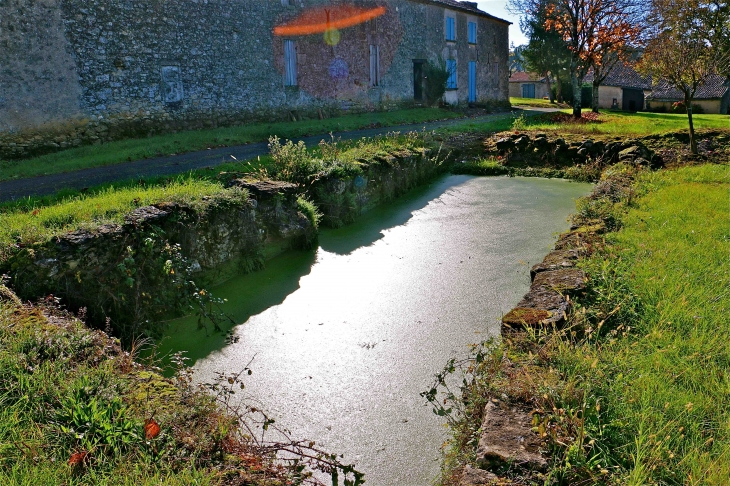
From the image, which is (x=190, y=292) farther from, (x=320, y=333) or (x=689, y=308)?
(x=689, y=308)

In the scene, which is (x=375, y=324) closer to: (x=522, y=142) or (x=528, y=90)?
(x=522, y=142)

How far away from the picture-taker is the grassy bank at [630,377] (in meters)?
2.71

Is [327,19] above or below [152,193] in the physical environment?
above

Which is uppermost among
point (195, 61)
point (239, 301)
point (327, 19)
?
point (327, 19)

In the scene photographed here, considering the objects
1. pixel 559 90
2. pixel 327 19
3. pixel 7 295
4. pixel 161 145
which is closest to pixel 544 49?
pixel 559 90

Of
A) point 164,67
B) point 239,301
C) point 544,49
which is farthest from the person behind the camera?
point 544,49

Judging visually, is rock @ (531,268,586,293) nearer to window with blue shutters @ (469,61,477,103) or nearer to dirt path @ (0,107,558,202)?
dirt path @ (0,107,558,202)

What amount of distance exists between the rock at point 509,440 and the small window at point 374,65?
20.4m

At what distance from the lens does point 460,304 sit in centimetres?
563

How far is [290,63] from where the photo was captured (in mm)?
18703

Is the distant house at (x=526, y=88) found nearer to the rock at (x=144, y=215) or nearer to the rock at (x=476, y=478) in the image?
the rock at (x=144, y=215)

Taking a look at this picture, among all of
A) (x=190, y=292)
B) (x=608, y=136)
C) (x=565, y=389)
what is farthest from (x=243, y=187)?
(x=608, y=136)

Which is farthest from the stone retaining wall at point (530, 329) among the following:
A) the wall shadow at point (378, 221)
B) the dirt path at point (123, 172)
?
the dirt path at point (123, 172)

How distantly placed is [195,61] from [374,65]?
8707mm
